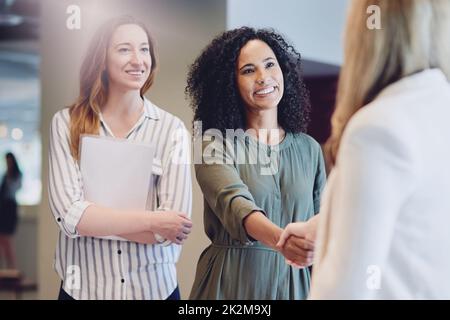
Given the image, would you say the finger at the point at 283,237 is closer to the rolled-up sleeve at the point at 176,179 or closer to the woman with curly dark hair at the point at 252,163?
the woman with curly dark hair at the point at 252,163

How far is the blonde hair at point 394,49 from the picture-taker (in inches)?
52.3

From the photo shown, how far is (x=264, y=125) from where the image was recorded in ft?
6.18

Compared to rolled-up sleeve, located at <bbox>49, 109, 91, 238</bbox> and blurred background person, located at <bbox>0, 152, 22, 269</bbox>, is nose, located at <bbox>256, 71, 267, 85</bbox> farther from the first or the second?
blurred background person, located at <bbox>0, 152, 22, 269</bbox>

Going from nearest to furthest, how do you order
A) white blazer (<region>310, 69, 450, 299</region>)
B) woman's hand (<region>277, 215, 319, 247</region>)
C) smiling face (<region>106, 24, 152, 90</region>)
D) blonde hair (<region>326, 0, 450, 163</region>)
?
1. white blazer (<region>310, 69, 450, 299</region>)
2. blonde hair (<region>326, 0, 450, 163</region>)
3. woman's hand (<region>277, 215, 319, 247</region>)
4. smiling face (<region>106, 24, 152, 90</region>)

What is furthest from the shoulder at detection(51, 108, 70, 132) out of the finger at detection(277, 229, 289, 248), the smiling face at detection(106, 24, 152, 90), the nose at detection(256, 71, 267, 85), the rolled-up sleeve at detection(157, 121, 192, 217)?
the finger at detection(277, 229, 289, 248)

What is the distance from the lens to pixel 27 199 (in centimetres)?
189

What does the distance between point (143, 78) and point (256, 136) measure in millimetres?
296

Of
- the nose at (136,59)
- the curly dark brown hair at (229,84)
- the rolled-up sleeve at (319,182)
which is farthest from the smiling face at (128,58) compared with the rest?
the rolled-up sleeve at (319,182)

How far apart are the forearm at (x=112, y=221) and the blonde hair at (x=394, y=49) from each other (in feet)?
2.03

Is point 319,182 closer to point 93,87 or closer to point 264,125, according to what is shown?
point 264,125

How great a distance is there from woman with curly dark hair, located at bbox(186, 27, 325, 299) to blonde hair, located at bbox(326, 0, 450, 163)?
50cm

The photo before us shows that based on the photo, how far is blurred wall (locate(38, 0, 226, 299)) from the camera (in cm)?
185

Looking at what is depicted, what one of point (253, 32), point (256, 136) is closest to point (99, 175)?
point (256, 136)
